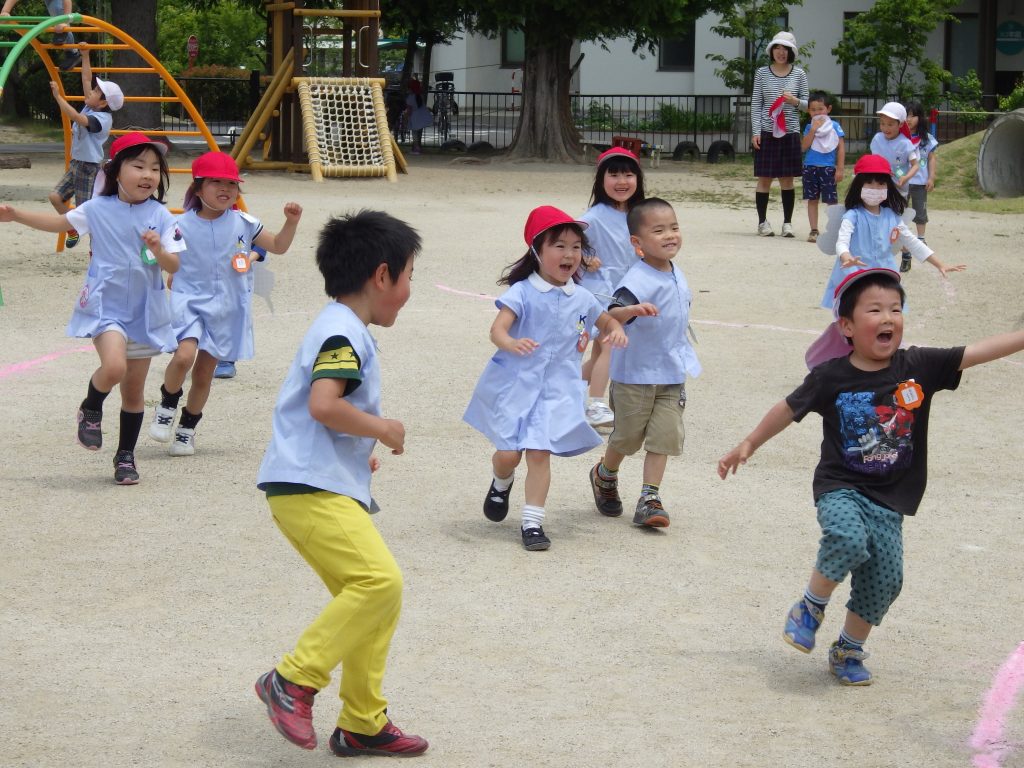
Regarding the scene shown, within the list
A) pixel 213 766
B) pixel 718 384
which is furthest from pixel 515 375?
pixel 718 384

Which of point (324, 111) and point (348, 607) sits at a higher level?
point (324, 111)

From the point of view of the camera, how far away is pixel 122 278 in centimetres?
675

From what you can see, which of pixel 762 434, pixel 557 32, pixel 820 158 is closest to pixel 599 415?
pixel 762 434

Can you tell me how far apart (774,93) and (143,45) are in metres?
13.3

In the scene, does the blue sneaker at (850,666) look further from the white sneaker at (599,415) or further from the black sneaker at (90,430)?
the black sneaker at (90,430)

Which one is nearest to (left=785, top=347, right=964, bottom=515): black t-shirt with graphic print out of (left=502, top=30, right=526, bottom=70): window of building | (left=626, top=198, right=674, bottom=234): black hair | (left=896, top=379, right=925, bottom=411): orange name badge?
(left=896, top=379, right=925, bottom=411): orange name badge

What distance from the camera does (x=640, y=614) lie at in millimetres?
5055

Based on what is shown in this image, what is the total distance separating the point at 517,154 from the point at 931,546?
21268 mm

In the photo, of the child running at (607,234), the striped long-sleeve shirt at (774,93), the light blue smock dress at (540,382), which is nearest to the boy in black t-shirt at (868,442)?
the light blue smock dress at (540,382)

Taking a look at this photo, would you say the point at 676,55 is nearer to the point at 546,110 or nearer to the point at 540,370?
the point at 546,110

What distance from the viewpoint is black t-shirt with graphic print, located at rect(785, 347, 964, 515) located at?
14.3ft

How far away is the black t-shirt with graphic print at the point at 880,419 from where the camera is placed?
436 centimetres

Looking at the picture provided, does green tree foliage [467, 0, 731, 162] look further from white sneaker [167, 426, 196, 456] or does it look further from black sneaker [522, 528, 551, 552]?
black sneaker [522, 528, 551, 552]

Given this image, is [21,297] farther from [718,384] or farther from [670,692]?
[670,692]
